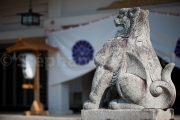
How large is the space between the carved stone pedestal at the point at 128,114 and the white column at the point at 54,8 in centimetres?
651

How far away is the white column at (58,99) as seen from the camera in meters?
12.2

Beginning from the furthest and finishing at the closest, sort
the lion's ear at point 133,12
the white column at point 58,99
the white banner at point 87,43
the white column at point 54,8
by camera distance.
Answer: the white column at point 54,8, the white column at point 58,99, the white banner at point 87,43, the lion's ear at point 133,12

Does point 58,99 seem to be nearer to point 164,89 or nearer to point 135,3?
point 135,3

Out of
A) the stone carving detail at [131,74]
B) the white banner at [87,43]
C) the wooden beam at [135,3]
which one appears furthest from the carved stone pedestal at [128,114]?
the wooden beam at [135,3]

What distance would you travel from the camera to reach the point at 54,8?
1236 cm

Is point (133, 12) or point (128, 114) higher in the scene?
point (133, 12)

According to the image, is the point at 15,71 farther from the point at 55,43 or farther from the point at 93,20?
the point at 93,20

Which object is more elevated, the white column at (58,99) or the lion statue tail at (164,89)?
the lion statue tail at (164,89)

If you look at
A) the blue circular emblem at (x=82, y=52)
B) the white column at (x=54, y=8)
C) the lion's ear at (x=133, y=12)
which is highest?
the white column at (x=54, y=8)

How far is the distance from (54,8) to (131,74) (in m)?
6.76

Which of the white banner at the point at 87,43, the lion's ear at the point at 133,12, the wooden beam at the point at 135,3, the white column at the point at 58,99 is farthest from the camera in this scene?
the white column at the point at 58,99

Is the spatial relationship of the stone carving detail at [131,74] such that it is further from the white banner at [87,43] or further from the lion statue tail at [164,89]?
the white banner at [87,43]

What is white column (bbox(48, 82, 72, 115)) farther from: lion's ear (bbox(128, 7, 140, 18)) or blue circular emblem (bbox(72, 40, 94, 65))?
lion's ear (bbox(128, 7, 140, 18))

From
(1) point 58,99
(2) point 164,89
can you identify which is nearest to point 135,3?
(1) point 58,99
